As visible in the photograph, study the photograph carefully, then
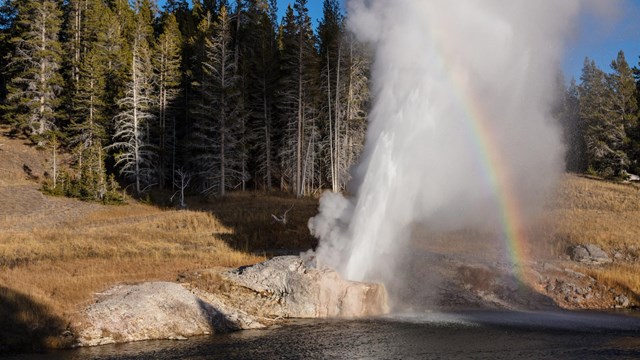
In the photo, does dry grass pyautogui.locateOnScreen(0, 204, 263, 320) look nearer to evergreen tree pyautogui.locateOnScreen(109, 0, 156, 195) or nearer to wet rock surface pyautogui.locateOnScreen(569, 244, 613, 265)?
evergreen tree pyautogui.locateOnScreen(109, 0, 156, 195)

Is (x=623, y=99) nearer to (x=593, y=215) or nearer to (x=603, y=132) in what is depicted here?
(x=603, y=132)

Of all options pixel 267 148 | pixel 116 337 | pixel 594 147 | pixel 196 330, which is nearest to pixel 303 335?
pixel 196 330

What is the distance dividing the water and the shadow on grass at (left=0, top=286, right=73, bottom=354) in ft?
2.06

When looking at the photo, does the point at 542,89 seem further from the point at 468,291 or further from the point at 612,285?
the point at 468,291

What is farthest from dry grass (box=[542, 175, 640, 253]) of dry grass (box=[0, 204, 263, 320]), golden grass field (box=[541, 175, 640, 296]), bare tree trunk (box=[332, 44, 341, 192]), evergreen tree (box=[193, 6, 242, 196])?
evergreen tree (box=[193, 6, 242, 196])

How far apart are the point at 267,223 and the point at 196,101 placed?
68.5 ft

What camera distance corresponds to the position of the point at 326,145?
52312 mm

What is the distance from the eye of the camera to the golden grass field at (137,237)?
1453cm

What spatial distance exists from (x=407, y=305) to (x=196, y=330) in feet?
24.5

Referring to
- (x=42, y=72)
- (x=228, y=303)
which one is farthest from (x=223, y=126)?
(x=228, y=303)

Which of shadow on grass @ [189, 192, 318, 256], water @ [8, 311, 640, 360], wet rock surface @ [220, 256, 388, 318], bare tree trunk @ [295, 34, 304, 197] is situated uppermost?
bare tree trunk @ [295, 34, 304, 197]

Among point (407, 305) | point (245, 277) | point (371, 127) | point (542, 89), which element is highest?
point (542, 89)

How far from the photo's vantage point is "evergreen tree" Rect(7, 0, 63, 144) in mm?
51831

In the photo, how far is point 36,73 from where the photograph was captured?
5256 cm
